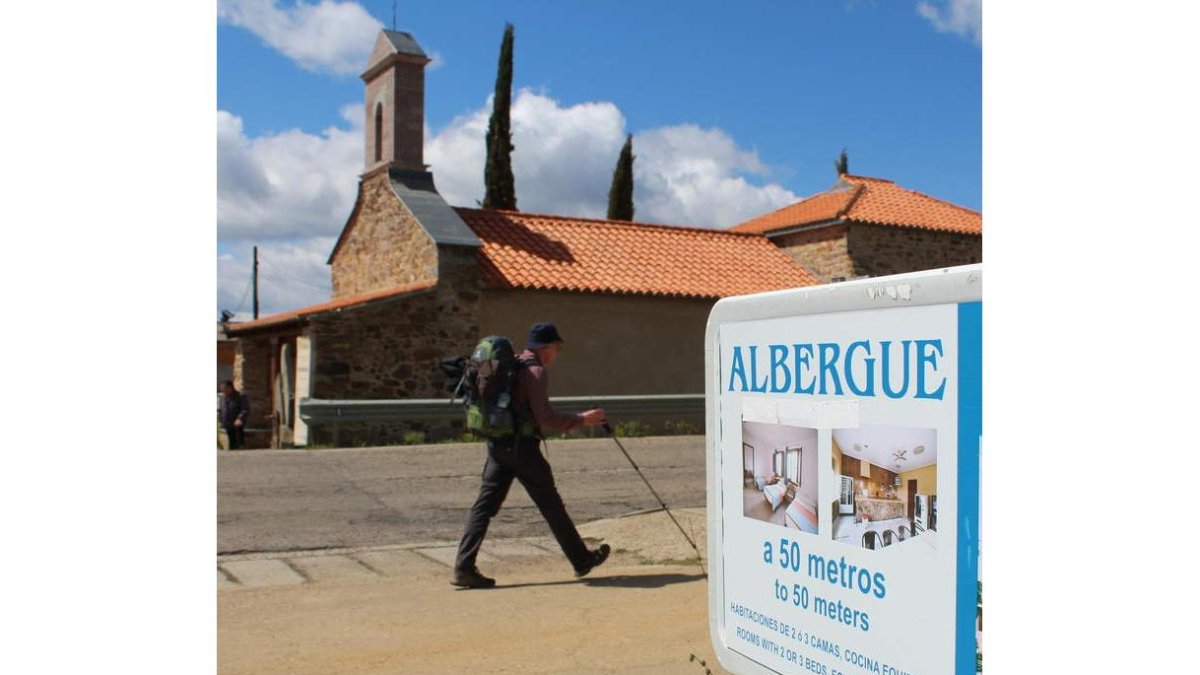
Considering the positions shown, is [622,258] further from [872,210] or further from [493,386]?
[493,386]

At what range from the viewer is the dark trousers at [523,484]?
26.5 feet

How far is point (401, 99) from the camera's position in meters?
24.9

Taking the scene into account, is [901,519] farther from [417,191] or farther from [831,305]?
[417,191]

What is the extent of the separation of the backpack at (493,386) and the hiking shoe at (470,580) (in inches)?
38.1

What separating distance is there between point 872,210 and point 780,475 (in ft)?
89.5

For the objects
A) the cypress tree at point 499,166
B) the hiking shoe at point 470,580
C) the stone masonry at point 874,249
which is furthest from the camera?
the cypress tree at point 499,166

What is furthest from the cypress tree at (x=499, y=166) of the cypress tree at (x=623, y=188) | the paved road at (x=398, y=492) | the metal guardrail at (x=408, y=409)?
the paved road at (x=398, y=492)

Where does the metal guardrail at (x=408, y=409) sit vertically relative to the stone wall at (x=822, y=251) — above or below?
below

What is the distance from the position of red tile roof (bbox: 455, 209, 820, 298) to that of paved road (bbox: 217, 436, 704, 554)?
8528 millimetres

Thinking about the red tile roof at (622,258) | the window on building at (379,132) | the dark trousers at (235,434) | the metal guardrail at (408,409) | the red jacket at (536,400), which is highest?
the window on building at (379,132)

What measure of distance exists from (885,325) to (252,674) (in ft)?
14.6

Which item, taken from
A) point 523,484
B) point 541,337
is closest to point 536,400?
point 541,337

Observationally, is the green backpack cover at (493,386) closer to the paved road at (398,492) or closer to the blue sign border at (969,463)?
the paved road at (398,492)
